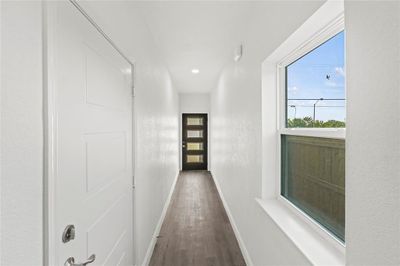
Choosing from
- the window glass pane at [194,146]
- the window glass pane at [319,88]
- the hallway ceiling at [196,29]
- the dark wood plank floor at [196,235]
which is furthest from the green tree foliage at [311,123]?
the window glass pane at [194,146]

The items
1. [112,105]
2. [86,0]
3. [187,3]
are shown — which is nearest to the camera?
[86,0]

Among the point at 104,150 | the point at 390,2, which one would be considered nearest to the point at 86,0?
the point at 104,150

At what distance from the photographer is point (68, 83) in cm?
97

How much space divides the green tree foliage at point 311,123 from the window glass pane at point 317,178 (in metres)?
0.08

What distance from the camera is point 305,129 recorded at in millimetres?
1520

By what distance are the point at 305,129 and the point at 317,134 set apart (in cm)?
18

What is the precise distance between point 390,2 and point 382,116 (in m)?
0.33

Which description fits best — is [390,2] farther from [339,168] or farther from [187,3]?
[187,3]

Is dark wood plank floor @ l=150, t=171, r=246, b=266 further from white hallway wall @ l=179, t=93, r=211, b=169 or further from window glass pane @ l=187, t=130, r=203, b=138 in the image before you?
white hallway wall @ l=179, t=93, r=211, b=169

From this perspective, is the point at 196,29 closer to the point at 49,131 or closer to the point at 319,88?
the point at 319,88

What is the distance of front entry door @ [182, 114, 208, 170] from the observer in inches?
300

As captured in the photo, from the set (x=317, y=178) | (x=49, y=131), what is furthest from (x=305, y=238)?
(x=49, y=131)

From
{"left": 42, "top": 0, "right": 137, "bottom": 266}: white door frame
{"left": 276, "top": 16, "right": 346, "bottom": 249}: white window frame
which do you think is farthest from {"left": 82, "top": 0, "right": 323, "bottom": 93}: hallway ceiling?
{"left": 42, "top": 0, "right": 137, "bottom": 266}: white door frame

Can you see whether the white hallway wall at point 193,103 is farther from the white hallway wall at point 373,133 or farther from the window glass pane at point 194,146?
the white hallway wall at point 373,133
